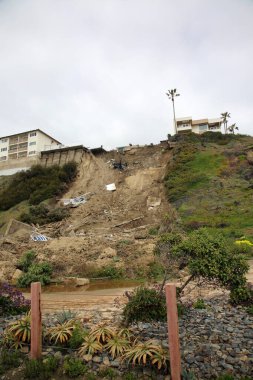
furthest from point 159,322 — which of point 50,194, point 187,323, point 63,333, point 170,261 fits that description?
point 50,194

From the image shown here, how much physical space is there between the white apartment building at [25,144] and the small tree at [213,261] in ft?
158

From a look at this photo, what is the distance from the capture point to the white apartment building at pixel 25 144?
55000 mm

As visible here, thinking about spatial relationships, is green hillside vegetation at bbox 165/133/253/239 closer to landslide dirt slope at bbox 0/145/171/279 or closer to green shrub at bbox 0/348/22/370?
landslide dirt slope at bbox 0/145/171/279

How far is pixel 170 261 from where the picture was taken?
9328mm

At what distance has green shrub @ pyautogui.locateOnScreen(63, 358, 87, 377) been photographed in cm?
722

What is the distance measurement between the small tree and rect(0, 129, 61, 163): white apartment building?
4830cm

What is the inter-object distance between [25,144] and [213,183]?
34.1m

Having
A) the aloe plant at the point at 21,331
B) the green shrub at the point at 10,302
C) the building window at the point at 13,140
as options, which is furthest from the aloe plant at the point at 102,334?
the building window at the point at 13,140

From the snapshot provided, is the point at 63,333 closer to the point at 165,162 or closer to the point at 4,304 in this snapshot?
the point at 4,304

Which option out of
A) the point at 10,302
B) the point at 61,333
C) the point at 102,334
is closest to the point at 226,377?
the point at 102,334

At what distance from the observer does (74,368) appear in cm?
728

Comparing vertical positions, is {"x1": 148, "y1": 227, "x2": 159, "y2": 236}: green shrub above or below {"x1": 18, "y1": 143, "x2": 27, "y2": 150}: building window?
below

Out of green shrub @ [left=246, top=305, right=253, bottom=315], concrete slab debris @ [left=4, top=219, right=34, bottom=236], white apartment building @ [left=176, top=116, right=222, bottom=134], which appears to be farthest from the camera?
white apartment building @ [left=176, top=116, right=222, bottom=134]

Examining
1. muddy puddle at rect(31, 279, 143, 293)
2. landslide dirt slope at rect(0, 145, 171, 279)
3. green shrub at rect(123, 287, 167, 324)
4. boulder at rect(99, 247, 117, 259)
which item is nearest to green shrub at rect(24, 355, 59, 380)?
green shrub at rect(123, 287, 167, 324)
